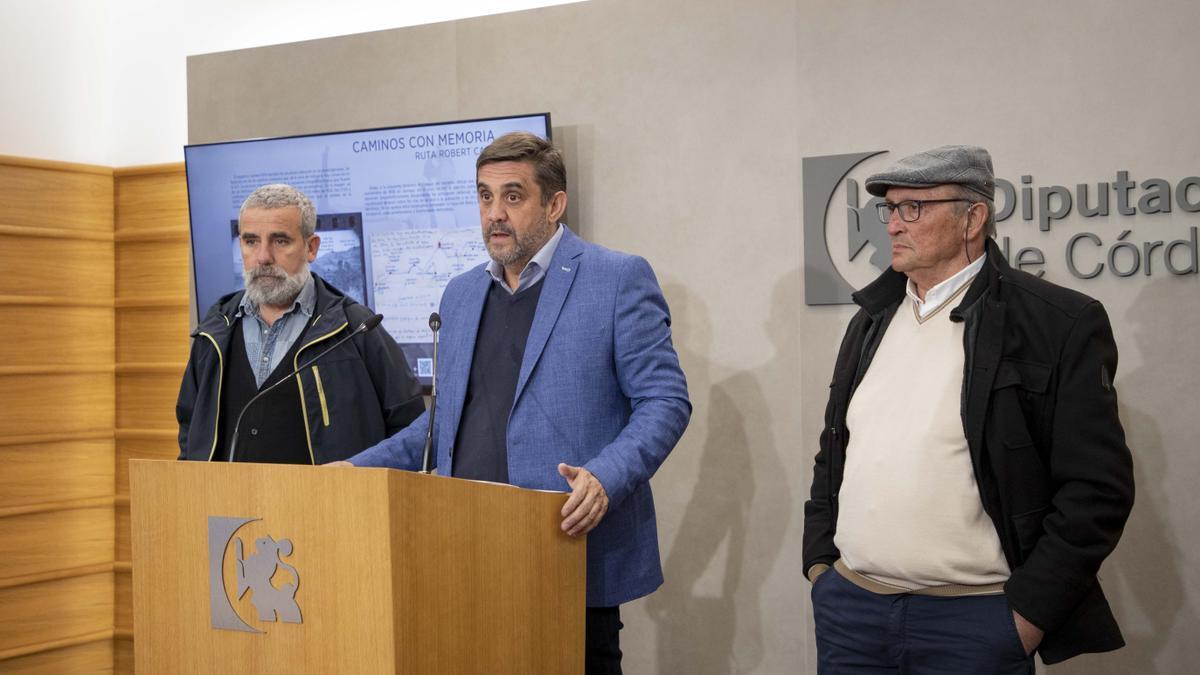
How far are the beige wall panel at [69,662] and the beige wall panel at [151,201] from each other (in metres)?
1.91

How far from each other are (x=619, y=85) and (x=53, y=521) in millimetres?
3186

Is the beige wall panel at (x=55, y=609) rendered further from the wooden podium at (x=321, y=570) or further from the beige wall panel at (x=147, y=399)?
the wooden podium at (x=321, y=570)

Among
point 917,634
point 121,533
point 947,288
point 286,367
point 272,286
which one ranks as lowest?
point 121,533

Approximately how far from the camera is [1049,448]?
8.57 ft

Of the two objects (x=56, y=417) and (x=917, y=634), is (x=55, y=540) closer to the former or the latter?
(x=56, y=417)

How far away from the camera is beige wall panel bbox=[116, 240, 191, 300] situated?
18.5ft

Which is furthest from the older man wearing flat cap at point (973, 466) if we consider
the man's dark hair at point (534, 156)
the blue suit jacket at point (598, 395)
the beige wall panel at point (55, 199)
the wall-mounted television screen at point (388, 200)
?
the beige wall panel at point (55, 199)

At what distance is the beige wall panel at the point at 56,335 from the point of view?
534 cm

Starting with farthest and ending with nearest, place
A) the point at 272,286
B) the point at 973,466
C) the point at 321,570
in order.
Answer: the point at 272,286
the point at 973,466
the point at 321,570

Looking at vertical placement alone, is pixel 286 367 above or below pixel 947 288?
below

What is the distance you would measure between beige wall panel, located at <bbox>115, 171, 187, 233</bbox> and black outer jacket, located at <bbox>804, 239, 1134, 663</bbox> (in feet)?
13.1

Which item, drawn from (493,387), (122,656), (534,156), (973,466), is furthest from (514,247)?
(122,656)

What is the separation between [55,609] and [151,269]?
5.15 feet

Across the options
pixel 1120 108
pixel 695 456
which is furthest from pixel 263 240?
pixel 1120 108
